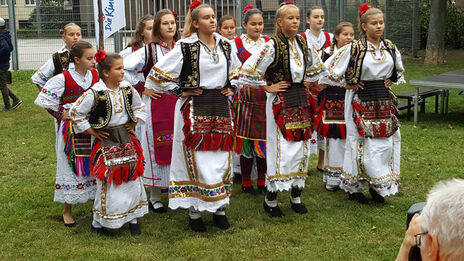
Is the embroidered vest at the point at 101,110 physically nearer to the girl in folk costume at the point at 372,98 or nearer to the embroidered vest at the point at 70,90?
the embroidered vest at the point at 70,90

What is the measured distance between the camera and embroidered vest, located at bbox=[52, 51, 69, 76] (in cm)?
560

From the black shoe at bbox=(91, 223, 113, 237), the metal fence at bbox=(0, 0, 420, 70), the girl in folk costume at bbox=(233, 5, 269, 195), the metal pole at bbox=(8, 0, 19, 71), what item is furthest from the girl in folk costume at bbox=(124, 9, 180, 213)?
the metal pole at bbox=(8, 0, 19, 71)

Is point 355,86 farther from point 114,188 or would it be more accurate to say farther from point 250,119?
point 114,188

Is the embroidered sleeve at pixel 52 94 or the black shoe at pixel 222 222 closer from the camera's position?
the embroidered sleeve at pixel 52 94

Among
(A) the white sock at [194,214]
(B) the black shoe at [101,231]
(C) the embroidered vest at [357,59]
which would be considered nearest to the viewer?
(B) the black shoe at [101,231]

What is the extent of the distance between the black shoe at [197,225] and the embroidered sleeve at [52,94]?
146 centimetres

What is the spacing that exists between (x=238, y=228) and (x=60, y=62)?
217 cm

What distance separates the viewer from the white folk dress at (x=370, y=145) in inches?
223

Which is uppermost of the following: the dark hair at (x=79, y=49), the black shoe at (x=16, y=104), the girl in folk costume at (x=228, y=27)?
the girl in folk costume at (x=228, y=27)

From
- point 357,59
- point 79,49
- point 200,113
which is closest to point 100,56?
point 79,49

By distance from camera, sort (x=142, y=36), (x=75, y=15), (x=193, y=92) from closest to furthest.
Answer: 1. (x=193, y=92)
2. (x=142, y=36)
3. (x=75, y=15)

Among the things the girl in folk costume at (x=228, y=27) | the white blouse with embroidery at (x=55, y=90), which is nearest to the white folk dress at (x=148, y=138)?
the white blouse with embroidery at (x=55, y=90)

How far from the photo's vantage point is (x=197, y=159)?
201 inches

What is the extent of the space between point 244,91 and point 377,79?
1.36 metres
